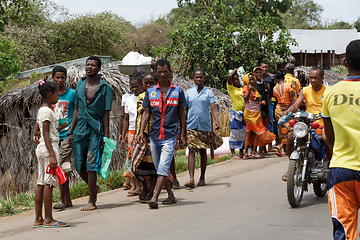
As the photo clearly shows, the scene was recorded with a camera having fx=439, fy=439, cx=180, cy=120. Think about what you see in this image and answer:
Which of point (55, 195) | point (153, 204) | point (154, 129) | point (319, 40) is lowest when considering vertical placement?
point (55, 195)

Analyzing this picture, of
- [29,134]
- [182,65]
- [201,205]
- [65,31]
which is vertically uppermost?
[65,31]

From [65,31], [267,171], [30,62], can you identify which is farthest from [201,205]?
[65,31]

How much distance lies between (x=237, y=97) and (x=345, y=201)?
7511 mm

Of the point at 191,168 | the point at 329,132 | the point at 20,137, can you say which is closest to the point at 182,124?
the point at 191,168

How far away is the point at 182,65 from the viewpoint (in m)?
18.8

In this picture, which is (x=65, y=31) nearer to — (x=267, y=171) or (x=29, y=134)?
(x=29, y=134)

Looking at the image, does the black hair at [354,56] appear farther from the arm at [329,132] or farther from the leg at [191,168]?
the leg at [191,168]

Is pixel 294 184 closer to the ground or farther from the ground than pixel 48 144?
closer to the ground

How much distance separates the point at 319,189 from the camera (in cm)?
661

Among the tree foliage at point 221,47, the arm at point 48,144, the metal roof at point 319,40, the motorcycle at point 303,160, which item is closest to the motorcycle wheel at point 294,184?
the motorcycle at point 303,160

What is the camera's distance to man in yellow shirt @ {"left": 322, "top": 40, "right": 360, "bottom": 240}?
323 centimetres

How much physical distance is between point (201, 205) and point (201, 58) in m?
12.8

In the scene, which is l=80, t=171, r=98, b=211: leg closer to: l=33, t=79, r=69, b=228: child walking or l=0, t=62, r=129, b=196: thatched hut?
l=33, t=79, r=69, b=228: child walking

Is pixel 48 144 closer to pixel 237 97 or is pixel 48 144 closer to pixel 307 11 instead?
pixel 237 97
